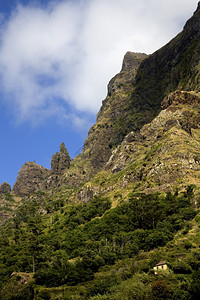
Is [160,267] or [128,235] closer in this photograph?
[160,267]

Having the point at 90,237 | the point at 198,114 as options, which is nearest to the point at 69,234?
the point at 90,237

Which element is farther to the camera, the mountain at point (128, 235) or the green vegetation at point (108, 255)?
the mountain at point (128, 235)

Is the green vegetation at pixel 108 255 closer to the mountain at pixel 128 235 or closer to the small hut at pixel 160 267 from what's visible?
the mountain at pixel 128 235

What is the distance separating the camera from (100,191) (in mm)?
177125

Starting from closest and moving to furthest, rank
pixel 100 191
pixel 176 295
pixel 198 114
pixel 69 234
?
pixel 176 295 → pixel 69 234 → pixel 100 191 → pixel 198 114

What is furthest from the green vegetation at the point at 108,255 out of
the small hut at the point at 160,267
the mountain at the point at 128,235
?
the small hut at the point at 160,267

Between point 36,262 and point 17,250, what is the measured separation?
35215 mm

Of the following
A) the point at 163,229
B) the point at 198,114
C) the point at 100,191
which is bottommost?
the point at 163,229

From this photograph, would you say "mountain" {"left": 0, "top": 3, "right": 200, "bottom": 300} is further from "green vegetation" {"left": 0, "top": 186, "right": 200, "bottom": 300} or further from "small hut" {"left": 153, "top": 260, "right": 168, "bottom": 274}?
"small hut" {"left": 153, "top": 260, "right": 168, "bottom": 274}

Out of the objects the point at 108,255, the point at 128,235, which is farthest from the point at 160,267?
the point at 128,235

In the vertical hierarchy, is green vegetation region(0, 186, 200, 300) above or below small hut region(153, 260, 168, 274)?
→ above

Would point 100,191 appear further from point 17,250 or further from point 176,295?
point 176,295

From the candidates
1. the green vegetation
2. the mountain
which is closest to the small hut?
the mountain

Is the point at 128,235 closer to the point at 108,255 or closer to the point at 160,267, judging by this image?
the point at 108,255
